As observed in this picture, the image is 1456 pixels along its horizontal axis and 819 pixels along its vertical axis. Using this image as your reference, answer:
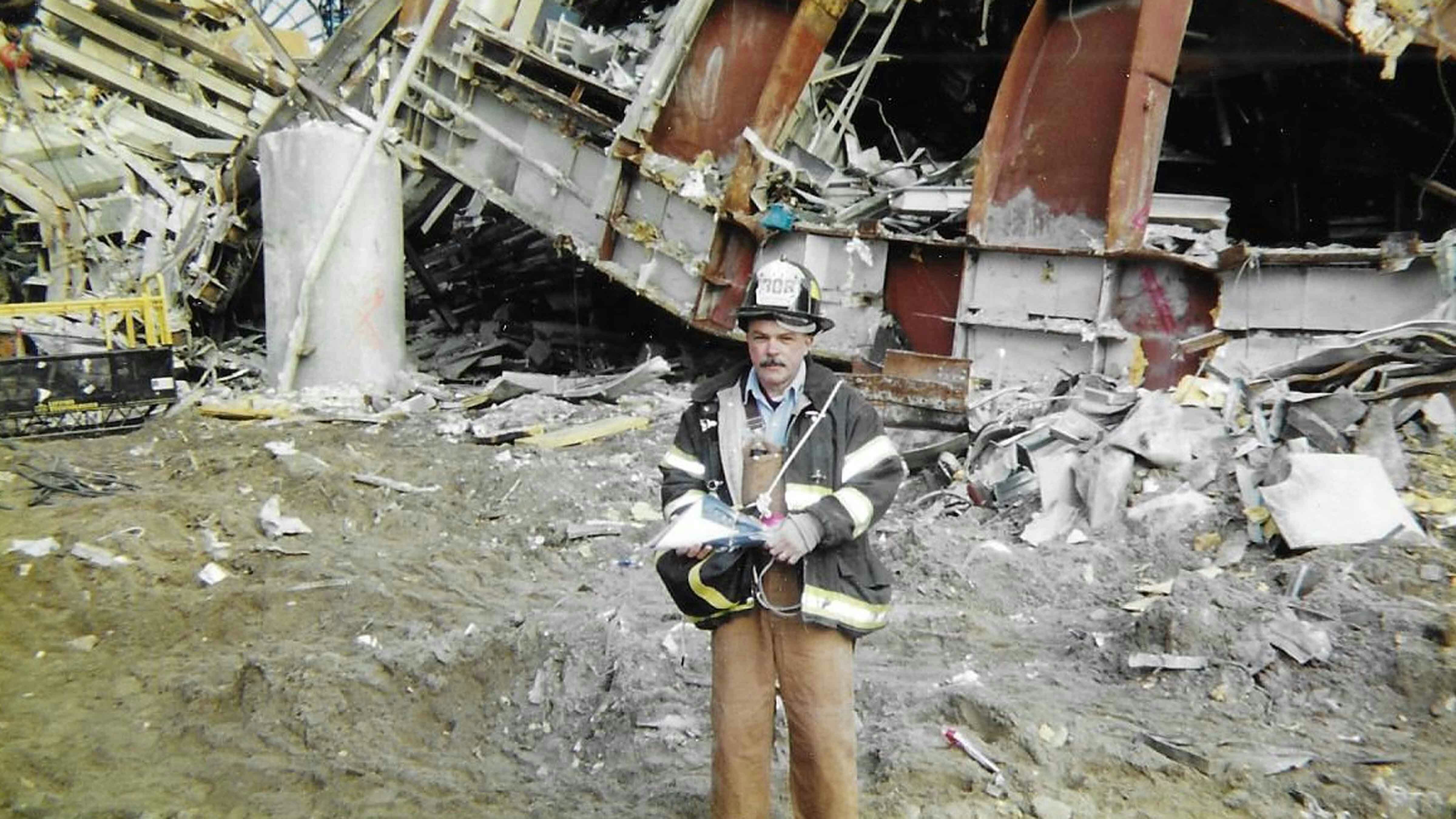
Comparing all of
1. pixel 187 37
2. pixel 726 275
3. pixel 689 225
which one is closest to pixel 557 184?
pixel 689 225

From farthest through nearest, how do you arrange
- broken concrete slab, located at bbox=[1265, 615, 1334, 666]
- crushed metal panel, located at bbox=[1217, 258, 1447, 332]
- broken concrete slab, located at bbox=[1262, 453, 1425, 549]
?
crushed metal panel, located at bbox=[1217, 258, 1447, 332] → broken concrete slab, located at bbox=[1262, 453, 1425, 549] → broken concrete slab, located at bbox=[1265, 615, 1334, 666]

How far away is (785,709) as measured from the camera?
2.79 m

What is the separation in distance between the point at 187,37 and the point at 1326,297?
14707 mm

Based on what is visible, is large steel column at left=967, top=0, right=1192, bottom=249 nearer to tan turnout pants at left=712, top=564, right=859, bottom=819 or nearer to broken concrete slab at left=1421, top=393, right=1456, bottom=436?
broken concrete slab at left=1421, top=393, right=1456, bottom=436

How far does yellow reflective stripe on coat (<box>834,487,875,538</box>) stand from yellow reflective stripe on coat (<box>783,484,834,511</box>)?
4cm

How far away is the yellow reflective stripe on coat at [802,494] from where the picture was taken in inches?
104

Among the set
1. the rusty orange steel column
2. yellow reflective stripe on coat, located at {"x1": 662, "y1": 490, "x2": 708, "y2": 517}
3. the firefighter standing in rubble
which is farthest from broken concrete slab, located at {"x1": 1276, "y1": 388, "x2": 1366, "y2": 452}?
the rusty orange steel column

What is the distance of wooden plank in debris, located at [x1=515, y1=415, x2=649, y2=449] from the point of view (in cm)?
772

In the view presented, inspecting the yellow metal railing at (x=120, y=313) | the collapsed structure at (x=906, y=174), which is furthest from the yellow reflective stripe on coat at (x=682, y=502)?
the yellow metal railing at (x=120, y=313)

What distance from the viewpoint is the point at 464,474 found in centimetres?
709

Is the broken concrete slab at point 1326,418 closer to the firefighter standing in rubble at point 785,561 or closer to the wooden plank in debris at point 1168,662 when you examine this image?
the wooden plank in debris at point 1168,662

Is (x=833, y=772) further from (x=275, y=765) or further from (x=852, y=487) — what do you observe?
(x=275, y=765)

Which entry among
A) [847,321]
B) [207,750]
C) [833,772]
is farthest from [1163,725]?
[847,321]

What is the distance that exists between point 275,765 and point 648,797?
4.30 ft
